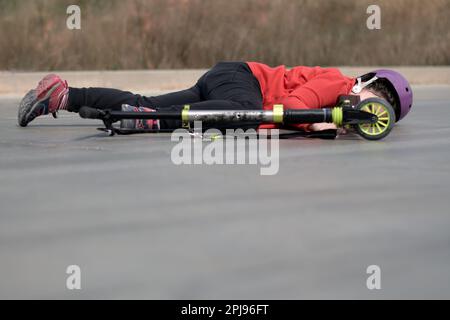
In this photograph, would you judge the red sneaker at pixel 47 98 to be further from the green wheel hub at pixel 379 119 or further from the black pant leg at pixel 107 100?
the green wheel hub at pixel 379 119

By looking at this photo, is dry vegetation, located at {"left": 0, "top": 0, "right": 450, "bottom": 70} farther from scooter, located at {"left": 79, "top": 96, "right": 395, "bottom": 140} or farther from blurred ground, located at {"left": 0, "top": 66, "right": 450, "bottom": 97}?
scooter, located at {"left": 79, "top": 96, "right": 395, "bottom": 140}

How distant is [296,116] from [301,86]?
0.60 meters

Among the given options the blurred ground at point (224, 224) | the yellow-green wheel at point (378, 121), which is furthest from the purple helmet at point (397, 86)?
the blurred ground at point (224, 224)

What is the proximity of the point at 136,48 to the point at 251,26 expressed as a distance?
4.82 feet

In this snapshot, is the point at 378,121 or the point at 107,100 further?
the point at 107,100

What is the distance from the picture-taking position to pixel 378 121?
453cm

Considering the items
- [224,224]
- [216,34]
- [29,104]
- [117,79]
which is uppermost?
[216,34]

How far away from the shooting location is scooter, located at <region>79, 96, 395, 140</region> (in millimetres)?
4395

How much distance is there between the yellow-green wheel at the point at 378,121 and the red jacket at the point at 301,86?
0.36 metres

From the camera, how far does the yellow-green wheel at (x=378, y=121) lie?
4520 millimetres

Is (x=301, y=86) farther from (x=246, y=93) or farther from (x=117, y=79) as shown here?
(x=117, y=79)

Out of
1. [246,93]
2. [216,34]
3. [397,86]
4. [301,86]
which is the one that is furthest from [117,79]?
[397,86]

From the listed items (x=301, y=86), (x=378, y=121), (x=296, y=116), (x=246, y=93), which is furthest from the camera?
(x=246, y=93)
